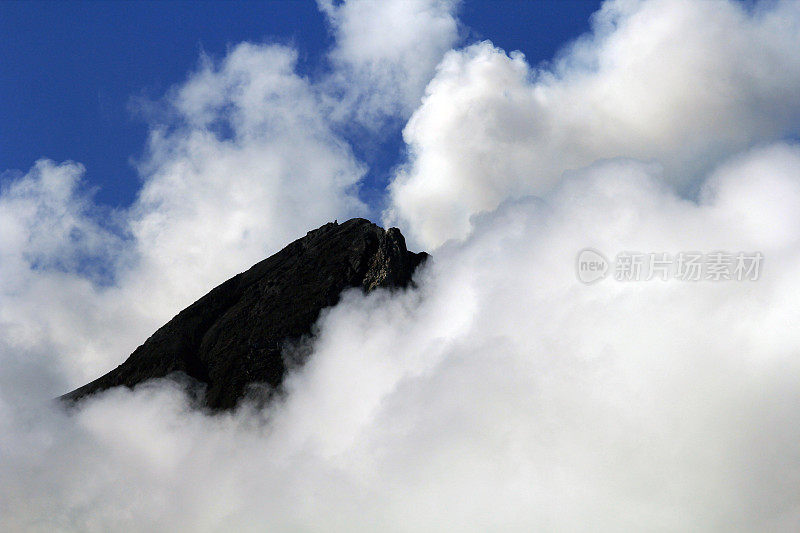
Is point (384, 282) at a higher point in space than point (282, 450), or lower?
higher

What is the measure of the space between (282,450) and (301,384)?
22.9m

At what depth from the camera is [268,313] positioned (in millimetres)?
180375

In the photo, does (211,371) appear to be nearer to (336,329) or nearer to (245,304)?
(245,304)

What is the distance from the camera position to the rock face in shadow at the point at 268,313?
179 m

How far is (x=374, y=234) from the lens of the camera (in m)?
184

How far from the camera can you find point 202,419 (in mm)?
189625

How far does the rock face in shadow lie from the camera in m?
179

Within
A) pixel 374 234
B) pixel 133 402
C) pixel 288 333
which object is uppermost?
pixel 374 234

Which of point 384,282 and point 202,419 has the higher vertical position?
point 384,282

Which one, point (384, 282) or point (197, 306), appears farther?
point (197, 306)

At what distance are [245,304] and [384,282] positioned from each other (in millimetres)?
36931

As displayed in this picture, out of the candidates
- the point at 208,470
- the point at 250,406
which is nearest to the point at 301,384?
the point at 250,406

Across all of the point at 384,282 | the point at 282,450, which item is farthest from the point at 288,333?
the point at 282,450

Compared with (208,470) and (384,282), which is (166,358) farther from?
(384,282)
